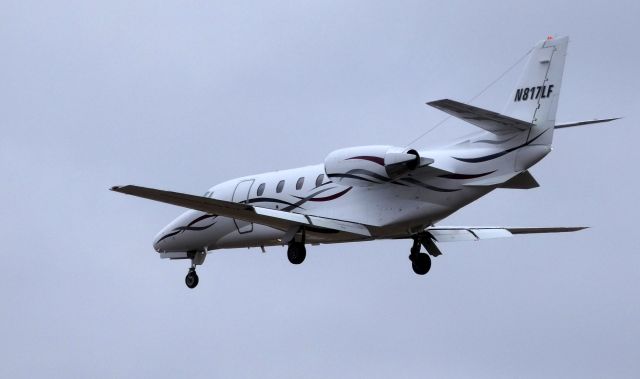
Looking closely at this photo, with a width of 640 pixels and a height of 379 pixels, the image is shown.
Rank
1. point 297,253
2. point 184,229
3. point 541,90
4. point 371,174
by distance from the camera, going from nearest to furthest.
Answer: point 541,90 < point 371,174 < point 297,253 < point 184,229

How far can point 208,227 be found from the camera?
4791 centimetres

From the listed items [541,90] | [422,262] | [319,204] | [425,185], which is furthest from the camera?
[422,262]

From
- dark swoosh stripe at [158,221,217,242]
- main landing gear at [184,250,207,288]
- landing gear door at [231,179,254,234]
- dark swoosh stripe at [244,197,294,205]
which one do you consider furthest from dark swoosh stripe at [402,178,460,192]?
main landing gear at [184,250,207,288]

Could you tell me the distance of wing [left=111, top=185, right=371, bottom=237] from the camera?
4184 centimetres

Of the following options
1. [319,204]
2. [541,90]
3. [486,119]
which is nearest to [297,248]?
[319,204]

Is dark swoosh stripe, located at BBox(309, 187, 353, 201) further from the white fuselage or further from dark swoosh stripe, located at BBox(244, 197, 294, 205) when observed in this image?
dark swoosh stripe, located at BBox(244, 197, 294, 205)

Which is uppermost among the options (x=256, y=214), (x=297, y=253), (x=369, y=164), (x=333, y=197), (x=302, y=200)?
(x=369, y=164)

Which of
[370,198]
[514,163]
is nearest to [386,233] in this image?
[370,198]

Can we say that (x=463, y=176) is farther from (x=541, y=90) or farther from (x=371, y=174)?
(x=541, y=90)

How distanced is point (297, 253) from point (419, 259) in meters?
3.57

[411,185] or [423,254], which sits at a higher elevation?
[411,185]

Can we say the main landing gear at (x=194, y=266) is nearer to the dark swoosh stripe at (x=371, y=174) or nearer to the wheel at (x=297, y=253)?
the wheel at (x=297, y=253)

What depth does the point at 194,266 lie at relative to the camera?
161ft

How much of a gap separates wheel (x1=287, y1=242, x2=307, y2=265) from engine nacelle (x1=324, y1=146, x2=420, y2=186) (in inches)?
83.1
